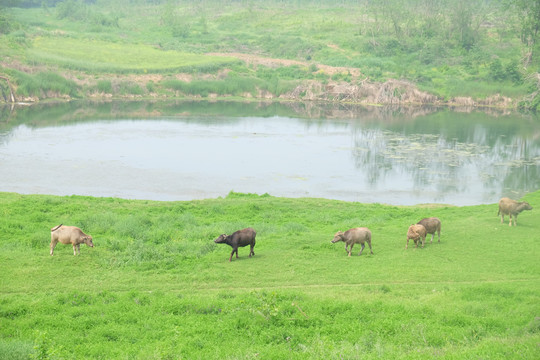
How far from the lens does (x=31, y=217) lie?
20.6m

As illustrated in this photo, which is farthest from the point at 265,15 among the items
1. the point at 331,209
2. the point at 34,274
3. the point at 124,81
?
the point at 34,274

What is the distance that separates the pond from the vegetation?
10.8 m

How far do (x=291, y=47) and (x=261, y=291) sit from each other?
7610 cm

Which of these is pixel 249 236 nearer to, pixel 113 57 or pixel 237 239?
pixel 237 239

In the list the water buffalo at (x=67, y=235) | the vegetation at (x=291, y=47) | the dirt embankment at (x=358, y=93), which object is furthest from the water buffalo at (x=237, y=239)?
the dirt embankment at (x=358, y=93)

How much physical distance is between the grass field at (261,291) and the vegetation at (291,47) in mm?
47191

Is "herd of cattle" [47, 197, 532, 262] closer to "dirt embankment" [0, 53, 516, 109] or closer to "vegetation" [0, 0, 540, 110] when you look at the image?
"vegetation" [0, 0, 540, 110]

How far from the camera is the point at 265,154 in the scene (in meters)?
39.5

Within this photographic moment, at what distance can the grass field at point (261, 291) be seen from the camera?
1088 cm

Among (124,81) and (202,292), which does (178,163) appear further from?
(124,81)

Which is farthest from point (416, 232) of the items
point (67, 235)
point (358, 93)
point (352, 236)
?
point (358, 93)

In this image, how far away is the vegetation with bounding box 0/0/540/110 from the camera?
69.2 m

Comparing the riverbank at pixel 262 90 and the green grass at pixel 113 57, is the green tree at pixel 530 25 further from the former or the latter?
the green grass at pixel 113 57

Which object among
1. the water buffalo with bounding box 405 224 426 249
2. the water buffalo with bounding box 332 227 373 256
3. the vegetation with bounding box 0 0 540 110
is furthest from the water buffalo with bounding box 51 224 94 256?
the vegetation with bounding box 0 0 540 110
